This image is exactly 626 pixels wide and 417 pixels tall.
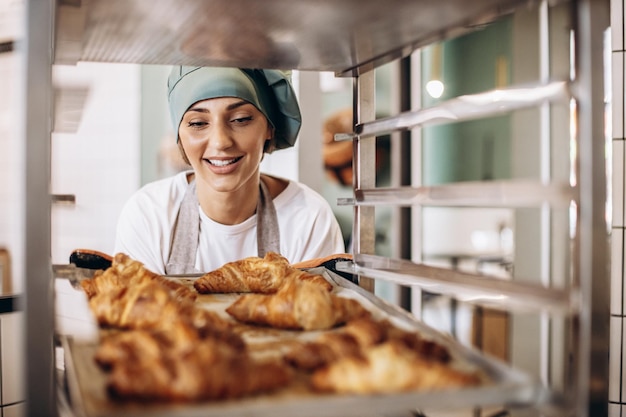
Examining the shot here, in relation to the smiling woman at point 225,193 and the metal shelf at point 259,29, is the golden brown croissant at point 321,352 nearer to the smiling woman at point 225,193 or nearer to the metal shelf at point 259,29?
the metal shelf at point 259,29

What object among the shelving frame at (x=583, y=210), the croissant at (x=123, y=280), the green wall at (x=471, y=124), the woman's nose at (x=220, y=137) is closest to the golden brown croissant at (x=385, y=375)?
the shelving frame at (x=583, y=210)

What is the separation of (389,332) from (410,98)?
9.69 feet

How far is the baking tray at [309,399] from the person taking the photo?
0.74 metres

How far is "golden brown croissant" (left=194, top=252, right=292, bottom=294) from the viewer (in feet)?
4.69

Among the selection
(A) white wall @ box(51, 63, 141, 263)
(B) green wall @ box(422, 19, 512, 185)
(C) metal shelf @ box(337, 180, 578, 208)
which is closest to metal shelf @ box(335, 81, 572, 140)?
(C) metal shelf @ box(337, 180, 578, 208)

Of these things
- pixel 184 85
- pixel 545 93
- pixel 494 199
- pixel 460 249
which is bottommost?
pixel 460 249

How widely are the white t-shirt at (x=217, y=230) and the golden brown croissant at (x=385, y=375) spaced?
126 centimetres

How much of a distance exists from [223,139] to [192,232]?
1.09 ft

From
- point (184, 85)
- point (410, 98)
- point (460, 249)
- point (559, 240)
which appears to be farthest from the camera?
point (460, 249)

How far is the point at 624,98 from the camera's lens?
7.50 ft

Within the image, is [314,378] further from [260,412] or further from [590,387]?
[590,387]

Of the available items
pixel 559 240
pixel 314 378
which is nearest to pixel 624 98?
pixel 559 240

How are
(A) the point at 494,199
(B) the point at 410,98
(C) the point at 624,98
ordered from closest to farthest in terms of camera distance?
1. (A) the point at 494,199
2. (C) the point at 624,98
3. (B) the point at 410,98

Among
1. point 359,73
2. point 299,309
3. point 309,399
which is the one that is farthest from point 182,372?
point 359,73
